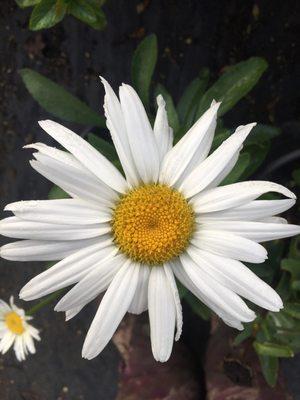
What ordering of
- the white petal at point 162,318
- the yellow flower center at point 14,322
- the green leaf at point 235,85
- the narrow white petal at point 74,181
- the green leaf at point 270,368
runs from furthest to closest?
1. the yellow flower center at point 14,322
2. the green leaf at point 270,368
3. the green leaf at point 235,85
4. the white petal at point 162,318
5. the narrow white petal at point 74,181

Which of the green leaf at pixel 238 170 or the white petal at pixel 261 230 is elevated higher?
the green leaf at pixel 238 170

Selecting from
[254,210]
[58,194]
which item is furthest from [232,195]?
[58,194]

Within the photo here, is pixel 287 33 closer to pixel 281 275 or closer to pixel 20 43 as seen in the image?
pixel 281 275

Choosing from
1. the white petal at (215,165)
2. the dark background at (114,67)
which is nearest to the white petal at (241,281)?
the white petal at (215,165)

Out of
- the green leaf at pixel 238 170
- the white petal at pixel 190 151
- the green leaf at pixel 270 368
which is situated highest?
the white petal at pixel 190 151

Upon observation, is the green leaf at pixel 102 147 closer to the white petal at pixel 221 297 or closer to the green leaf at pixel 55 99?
the green leaf at pixel 55 99

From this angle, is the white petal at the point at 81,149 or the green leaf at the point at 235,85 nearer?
the white petal at the point at 81,149

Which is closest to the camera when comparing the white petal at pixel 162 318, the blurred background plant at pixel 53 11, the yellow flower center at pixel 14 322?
the white petal at pixel 162 318

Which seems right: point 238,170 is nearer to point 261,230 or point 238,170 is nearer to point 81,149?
point 261,230
